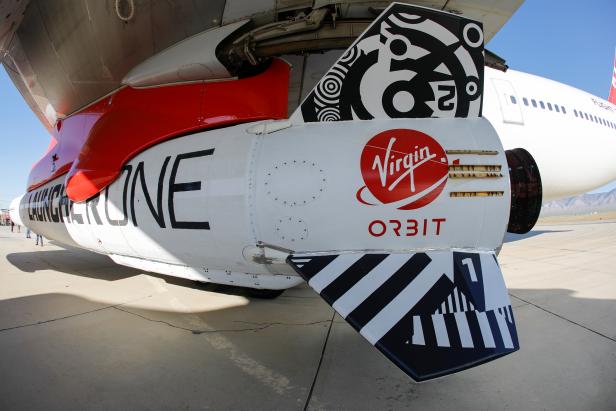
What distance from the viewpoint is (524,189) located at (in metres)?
2.09

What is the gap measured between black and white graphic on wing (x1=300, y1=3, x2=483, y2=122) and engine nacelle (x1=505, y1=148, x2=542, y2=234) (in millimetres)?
495

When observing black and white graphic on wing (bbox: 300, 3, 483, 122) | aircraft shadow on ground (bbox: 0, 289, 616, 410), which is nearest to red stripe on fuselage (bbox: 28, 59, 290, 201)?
black and white graphic on wing (bbox: 300, 3, 483, 122)

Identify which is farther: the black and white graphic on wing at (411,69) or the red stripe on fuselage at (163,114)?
the red stripe on fuselage at (163,114)

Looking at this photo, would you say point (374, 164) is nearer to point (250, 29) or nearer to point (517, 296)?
point (250, 29)

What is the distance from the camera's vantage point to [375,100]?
2014mm

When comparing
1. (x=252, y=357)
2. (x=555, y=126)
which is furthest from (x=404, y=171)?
(x=555, y=126)

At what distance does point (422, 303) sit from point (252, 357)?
127cm

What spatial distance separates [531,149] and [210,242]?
16.8 feet

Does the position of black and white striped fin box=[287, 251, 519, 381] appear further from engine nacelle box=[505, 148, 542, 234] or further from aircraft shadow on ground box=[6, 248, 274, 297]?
aircraft shadow on ground box=[6, 248, 274, 297]

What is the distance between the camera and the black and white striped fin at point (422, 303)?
1.36 m

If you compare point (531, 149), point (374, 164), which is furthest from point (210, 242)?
point (531, 149)

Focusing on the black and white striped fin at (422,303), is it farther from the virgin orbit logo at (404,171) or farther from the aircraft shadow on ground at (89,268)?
the aircraft shadow on ground at (89,268)

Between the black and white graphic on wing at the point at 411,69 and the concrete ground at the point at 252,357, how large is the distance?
169 cm

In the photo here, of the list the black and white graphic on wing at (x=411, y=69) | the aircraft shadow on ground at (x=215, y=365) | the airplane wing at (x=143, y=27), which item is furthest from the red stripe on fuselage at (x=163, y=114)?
the aircraft shadow on ground at (x=215, y=365)
